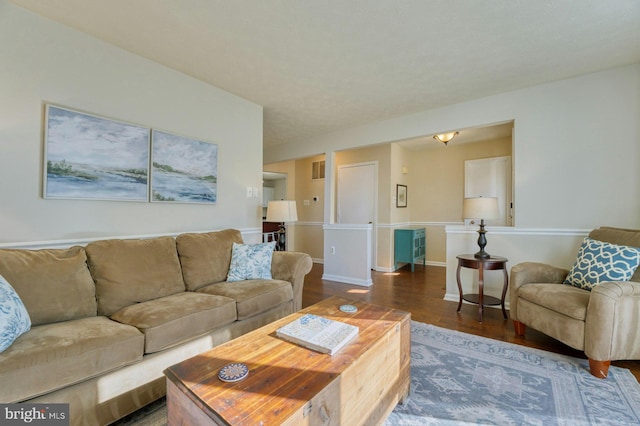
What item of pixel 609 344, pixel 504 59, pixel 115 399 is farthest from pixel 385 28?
pixel 115 399

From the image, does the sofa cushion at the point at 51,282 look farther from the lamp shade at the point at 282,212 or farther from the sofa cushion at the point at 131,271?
the lamp shade at the point at 282,212

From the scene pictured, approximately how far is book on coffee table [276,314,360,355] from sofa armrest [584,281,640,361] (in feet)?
5.45

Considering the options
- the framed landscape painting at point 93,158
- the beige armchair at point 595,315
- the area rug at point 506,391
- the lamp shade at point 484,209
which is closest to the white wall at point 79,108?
the framed landscape painting at point 93,158

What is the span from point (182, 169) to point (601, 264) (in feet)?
12.2

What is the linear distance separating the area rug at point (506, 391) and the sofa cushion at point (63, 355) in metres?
0.39

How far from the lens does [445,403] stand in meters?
1.55

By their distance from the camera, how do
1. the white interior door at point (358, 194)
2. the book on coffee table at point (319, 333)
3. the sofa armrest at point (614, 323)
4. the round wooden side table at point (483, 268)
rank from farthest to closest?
1. the white interior door at point (358, 194)
2. the round wooden side table at point (483, 268)
3. the sofa armrest at point (614, 323)
4. the book on coffee table at point (319, 333)

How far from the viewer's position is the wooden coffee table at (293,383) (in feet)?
2.89

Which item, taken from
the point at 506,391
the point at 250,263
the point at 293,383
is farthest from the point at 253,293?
the point at 506,391

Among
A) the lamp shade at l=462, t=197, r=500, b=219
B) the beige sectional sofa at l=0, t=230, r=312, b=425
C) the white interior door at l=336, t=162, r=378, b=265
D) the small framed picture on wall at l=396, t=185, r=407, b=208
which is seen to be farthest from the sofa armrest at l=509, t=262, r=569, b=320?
the small framed picture on wall at l=396, t=185, r=407, b=208

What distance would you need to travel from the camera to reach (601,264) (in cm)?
211

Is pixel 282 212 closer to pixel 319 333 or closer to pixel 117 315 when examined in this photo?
pixel 117 315

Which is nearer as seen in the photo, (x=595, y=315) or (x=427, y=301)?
(x=595, y=315)

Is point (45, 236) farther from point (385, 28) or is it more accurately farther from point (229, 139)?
point (385, 28)
